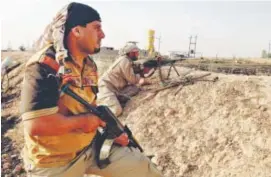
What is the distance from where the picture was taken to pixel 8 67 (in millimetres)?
14609

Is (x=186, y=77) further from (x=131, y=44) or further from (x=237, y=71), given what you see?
(x=237, y=71)

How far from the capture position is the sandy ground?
419 cm

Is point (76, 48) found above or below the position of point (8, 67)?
above

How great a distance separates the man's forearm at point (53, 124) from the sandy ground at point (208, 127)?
2427 millimetres

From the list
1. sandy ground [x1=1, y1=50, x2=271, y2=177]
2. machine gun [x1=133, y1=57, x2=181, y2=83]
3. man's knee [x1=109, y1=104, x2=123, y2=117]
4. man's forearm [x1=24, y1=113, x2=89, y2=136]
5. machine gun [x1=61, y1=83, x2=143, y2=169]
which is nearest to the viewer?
man's forearm [x1=24, y1=113, x2=89, y2=136]

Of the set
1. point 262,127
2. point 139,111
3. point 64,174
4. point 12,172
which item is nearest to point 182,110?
point 139,111

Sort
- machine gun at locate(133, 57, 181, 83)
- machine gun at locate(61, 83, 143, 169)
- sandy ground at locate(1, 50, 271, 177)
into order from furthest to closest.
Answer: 1. machine gun at locate(133, 57, 181, 83)
2. sandy ground at locate(1, 50, 271, 177)
3. machine gun at locate(61, 83, 143, 169)

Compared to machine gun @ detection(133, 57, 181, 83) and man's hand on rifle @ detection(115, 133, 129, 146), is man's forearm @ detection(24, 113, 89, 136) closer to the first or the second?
man's hand on rifle @ detection(115, 133, 129, 146)

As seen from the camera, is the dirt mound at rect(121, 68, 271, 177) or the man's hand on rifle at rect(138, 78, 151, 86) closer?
the dirt mound at rect(121, 68, 271, 177)

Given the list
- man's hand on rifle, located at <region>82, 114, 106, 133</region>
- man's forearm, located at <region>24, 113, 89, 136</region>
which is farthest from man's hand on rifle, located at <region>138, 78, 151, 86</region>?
man's forearm, located at <region>24, 113, 89, 136</region>

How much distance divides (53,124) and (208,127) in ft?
10.7

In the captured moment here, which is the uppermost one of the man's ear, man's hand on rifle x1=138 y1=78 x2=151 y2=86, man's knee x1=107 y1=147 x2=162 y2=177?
the man's ear

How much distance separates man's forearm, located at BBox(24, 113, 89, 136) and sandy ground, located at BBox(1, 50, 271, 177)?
2427mm

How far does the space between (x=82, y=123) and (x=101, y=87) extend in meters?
4.61
